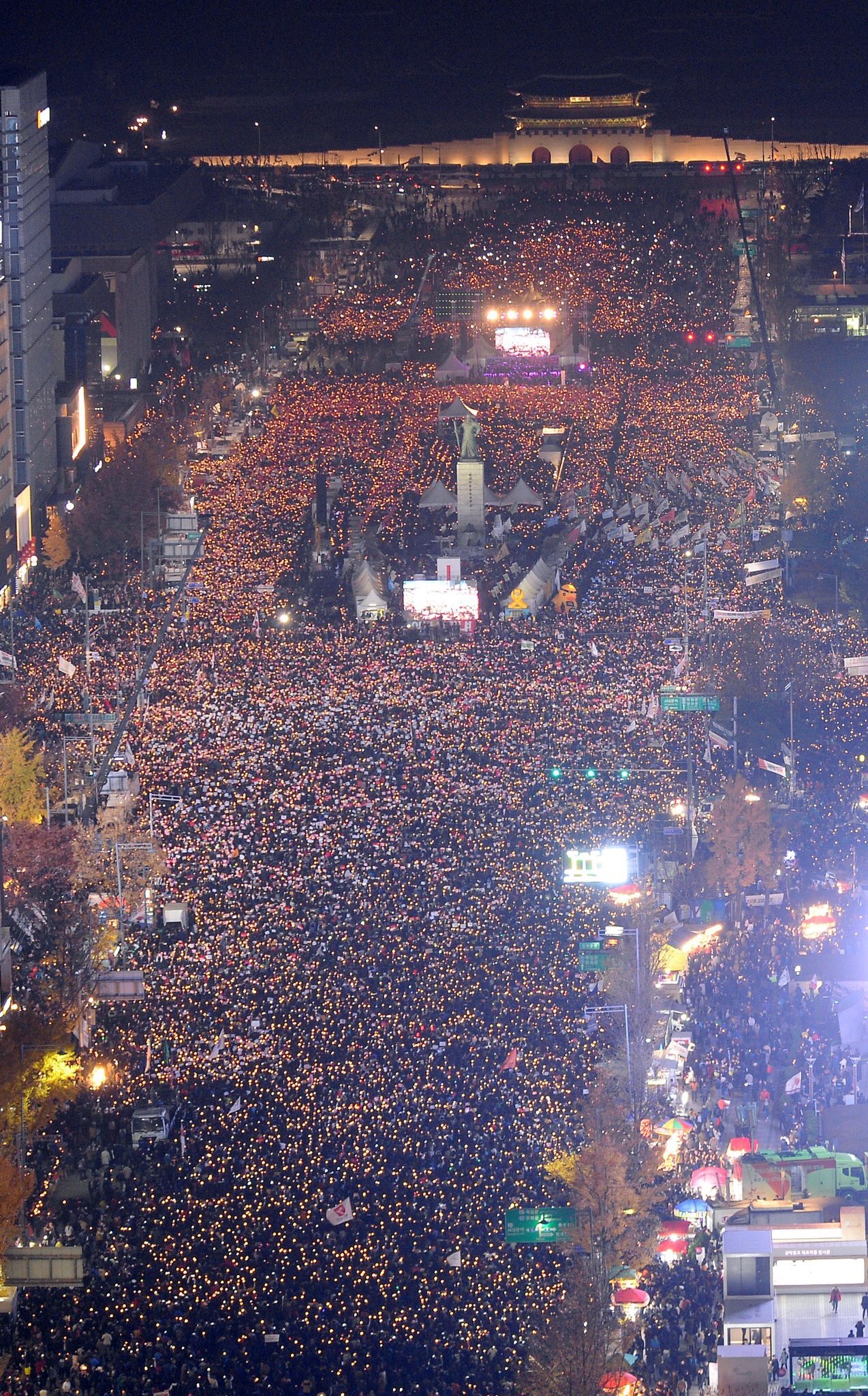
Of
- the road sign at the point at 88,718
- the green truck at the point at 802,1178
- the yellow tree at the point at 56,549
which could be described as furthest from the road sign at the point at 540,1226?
the yellow tree at the point at 56,549

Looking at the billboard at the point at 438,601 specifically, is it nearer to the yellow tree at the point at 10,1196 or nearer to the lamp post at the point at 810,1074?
the lamp post at the point at 810,1074

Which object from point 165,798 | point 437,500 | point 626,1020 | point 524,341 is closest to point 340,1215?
point 626,1020

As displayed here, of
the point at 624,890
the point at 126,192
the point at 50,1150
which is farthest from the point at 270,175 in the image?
the point at 50,1150

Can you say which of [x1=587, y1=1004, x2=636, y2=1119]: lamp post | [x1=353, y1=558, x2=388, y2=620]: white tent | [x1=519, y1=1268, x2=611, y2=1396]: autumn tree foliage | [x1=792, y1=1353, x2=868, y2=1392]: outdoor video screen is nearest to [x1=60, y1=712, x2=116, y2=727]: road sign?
[x1=353, y1=558, x2=388, y2=620]: white tent

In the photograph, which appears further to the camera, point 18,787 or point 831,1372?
point 18,787

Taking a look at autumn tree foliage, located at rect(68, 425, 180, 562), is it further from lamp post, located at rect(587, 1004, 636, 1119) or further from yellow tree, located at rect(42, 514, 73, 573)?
lamp post, located at rect(587, 1004, 636, 1119)

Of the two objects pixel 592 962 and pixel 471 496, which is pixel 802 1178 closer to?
pixel 592 962

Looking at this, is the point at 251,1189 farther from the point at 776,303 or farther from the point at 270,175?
the point at 270,175
